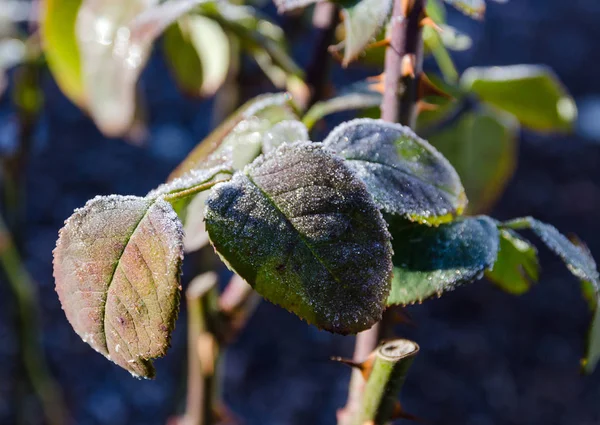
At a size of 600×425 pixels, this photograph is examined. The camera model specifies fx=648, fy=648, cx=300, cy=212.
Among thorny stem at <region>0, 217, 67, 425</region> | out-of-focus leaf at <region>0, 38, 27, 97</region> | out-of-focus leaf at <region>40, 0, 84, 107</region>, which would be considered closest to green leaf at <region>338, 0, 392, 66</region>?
out-of-focus leaf at <region>40, 0, 84, 107</region>

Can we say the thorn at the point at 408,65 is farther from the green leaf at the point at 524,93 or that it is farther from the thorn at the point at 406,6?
the green leaf at the point at 524,93

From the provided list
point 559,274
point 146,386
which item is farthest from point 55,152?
point 559,274

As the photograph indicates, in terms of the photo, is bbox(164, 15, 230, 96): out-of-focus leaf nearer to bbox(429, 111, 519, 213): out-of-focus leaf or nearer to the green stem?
bbox(429, 111, 519, 213): out-of-focus leaf

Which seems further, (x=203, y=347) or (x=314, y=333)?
(x=314, y=333)

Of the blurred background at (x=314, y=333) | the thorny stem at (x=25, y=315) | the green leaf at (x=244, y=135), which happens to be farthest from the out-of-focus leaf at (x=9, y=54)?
the blurred background at (x=314, y=333)

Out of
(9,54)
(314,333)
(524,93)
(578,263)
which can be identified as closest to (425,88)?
(578,263)

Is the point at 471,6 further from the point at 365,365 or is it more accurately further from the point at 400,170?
the point at 365,365

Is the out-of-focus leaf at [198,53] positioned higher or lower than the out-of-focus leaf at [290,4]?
lower
